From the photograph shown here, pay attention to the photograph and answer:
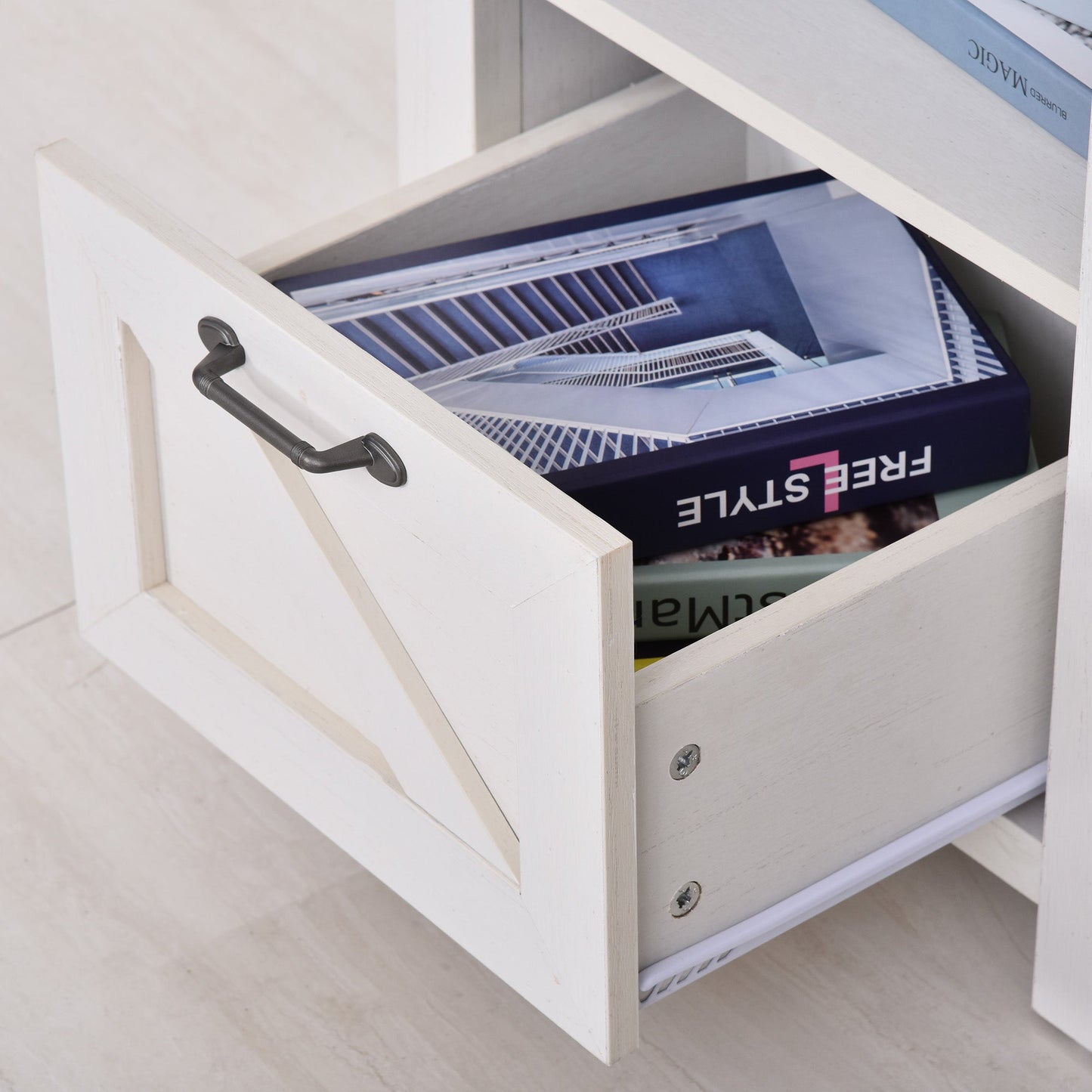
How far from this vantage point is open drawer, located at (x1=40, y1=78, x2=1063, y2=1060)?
49 centimetres

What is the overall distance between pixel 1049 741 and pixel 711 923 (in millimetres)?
168

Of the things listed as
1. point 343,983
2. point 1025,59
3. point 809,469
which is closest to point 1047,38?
point 1025,59

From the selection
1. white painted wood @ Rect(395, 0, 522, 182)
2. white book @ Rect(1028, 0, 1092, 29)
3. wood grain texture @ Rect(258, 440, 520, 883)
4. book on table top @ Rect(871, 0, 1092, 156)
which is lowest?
wood grain texture @ Rect(258, 440, 520, 883)

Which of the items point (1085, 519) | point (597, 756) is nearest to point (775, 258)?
point (1085, 519)

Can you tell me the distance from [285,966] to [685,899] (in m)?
0.26

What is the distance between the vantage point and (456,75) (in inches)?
32.4

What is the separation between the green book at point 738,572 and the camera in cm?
63

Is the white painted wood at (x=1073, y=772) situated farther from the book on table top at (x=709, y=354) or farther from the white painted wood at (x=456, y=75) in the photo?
the white painted wood at (x=456, y=75)

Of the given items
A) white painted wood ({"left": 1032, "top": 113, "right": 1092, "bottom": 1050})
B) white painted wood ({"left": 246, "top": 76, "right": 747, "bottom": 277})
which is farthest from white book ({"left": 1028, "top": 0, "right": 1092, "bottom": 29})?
white painted wood ({"left": 246, "top": 76, "right": 747, "bottom": 277})

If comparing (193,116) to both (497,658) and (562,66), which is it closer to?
(562,66)

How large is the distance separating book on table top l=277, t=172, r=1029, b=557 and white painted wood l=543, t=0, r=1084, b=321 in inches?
4.3

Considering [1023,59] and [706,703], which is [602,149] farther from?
[706,703]

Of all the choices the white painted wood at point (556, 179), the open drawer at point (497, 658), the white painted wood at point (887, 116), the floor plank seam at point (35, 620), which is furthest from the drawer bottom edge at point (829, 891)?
the floor plank seam at point (35, 620)

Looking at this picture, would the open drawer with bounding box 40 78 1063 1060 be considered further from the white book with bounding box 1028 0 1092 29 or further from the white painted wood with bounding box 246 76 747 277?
the white book with bounding box 1028 0 1092 29
